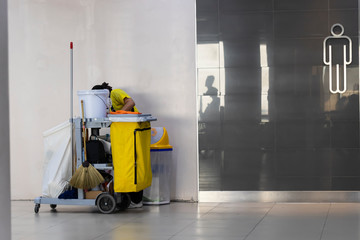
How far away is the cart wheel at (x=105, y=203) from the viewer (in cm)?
629

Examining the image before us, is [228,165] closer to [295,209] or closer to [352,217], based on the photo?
[295,209]

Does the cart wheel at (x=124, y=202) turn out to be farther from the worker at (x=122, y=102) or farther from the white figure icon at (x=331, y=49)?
A: the white figure icon at (x=331, y=49)

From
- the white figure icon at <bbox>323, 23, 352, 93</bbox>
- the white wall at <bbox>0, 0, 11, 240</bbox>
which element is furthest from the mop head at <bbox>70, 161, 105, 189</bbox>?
the white wall at <bbox>0, 0, 11, 240</bbox>

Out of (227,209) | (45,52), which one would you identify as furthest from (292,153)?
(45,52)

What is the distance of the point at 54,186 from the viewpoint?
254 inches

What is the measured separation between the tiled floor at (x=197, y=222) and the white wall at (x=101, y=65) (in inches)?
24.0

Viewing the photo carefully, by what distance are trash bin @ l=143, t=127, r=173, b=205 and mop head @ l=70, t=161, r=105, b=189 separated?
759 mm

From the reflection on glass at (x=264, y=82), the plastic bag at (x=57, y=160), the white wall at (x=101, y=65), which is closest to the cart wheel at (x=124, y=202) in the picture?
the plastic bag at (x=57, y=160)

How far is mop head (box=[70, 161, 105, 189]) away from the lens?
6.29 metres

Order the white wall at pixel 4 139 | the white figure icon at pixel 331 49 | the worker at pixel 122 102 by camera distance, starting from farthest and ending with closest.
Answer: the white figure icon at pixel 331 49, the worker at pixel 122 102, the white wall at pixel 4 139

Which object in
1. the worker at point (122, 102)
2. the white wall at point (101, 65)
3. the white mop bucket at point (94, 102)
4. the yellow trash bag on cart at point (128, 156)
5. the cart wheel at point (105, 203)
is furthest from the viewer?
the white wall at point (101, 65)

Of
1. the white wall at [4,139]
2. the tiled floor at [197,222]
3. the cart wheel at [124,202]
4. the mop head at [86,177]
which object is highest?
the white wall at [4,139]

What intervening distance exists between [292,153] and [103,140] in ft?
6.72

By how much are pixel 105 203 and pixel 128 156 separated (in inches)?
21.6
